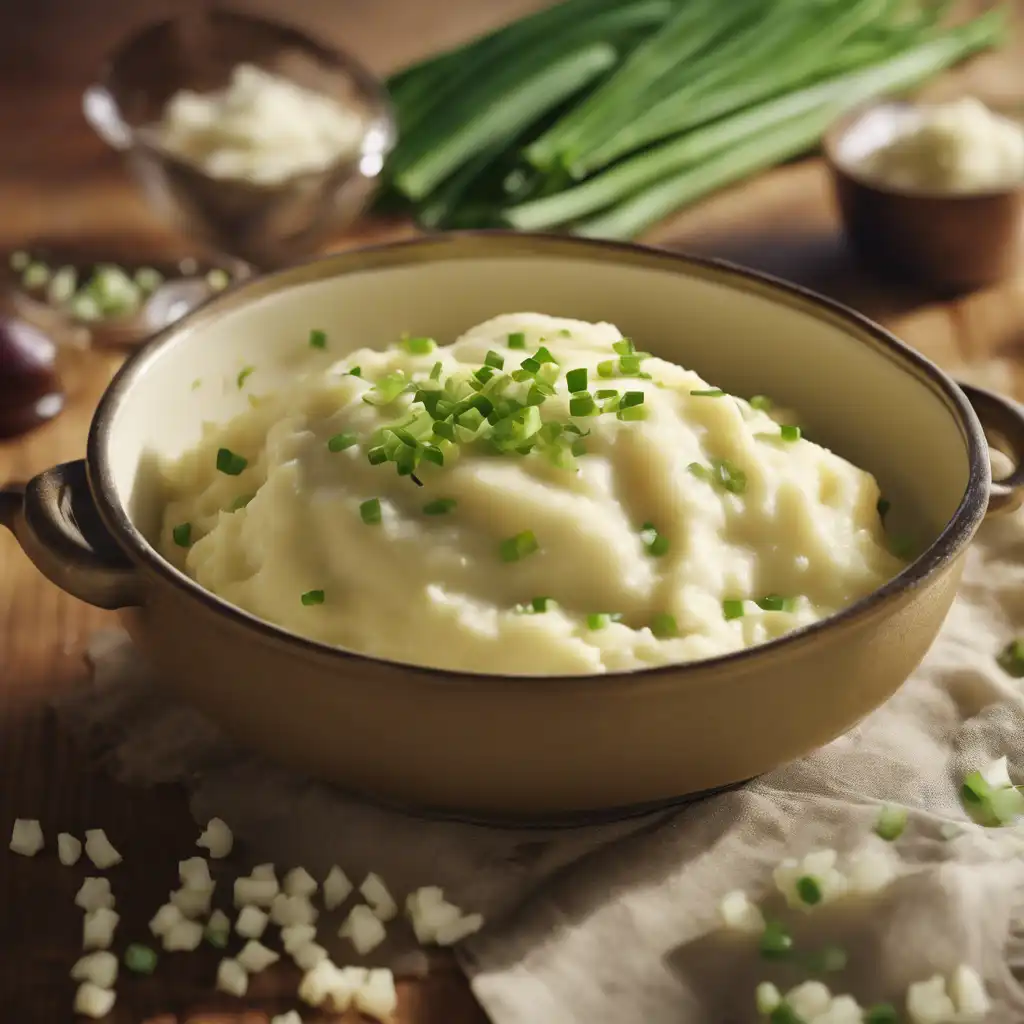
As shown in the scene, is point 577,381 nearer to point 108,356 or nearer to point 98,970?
point 98,970

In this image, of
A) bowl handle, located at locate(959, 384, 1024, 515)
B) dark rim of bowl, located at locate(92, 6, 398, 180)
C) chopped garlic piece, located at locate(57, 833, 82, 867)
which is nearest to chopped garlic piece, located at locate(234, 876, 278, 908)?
chopped garlic piece, located at locate(57, 833, 82, 867)

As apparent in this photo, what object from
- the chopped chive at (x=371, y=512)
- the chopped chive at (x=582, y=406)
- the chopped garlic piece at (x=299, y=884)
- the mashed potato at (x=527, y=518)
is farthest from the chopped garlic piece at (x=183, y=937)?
the chopped chive at (x=582, y=406)

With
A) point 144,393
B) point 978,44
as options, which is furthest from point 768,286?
point 978,44

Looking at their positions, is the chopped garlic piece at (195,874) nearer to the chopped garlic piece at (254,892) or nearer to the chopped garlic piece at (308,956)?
the chopped garlic piece at (254,892)

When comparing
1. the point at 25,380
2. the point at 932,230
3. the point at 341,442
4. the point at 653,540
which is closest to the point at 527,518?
the point at 653,540

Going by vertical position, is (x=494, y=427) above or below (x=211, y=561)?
above

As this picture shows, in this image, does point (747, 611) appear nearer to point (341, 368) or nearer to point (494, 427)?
point (494, 427)

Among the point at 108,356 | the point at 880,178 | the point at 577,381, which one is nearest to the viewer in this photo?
the point at 577,381
